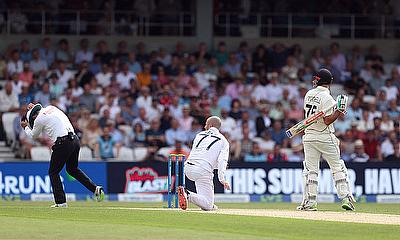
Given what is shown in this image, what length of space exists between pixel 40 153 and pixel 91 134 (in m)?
1.40

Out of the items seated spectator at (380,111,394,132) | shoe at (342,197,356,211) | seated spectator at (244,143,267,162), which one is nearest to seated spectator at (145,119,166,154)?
seated spectator at (244,143,267,162)

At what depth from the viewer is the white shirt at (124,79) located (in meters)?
31.1

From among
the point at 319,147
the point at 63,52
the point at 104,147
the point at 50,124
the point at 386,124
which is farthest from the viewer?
the point at 63,52

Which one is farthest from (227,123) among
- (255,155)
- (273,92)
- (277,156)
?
(273,92)

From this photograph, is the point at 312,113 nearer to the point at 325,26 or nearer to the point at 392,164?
the point at 392,164

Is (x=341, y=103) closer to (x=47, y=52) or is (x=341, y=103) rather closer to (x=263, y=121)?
(x=263, y=121)

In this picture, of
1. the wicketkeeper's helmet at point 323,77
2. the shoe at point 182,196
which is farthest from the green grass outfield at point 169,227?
the wicketkeeper's helmet at point 323,77

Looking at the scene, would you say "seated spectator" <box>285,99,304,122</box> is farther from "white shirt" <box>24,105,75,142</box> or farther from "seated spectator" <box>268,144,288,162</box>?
"white shirt" <box>24,105,75,142</box>

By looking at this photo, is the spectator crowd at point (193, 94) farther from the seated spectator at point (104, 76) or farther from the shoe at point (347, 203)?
the shoe at point (347, 203)

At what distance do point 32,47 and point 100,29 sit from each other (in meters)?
2.23

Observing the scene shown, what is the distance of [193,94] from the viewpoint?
31.1 m

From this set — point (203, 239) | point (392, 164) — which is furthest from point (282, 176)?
point (203, 239)

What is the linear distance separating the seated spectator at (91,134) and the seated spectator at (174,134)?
1.82 meters

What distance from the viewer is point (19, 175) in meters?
26.8
